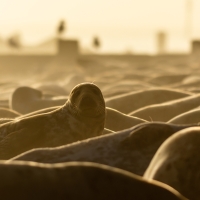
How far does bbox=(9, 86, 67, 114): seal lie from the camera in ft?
26.0

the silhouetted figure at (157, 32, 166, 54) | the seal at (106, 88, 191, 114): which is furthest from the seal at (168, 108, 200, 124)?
the silhouetted figure at (157, 32, 166, 54)

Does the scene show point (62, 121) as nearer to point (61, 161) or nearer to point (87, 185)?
point (61, 161)

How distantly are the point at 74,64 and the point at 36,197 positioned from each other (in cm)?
2700

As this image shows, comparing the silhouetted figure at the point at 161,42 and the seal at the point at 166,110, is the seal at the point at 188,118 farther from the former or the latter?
the silhouetted figure at the point at 161,42

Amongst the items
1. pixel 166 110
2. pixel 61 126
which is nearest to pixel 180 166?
pixel 61 126

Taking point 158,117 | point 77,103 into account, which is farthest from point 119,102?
point 77,103

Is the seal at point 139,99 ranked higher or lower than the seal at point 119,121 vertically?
lower

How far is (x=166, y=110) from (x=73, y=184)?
4355 millimetres

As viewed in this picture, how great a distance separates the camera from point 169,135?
367 centimetres

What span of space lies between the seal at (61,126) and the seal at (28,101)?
9.24 feet

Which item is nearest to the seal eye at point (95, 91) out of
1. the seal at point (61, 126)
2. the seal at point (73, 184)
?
the seal at point (61, 126)

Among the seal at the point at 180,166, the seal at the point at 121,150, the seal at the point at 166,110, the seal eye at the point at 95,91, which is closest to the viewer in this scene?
the seal at the point at 180,166

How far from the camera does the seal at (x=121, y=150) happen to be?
11.5 ft

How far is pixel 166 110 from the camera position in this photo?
7016mm
